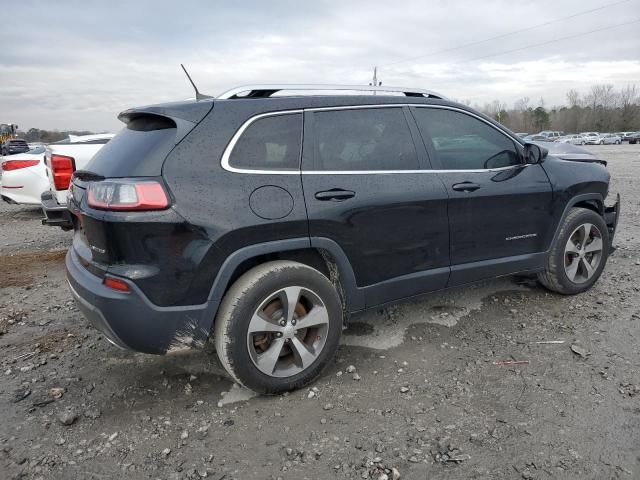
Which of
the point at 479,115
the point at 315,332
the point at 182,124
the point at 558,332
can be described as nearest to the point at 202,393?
the point at 315,332

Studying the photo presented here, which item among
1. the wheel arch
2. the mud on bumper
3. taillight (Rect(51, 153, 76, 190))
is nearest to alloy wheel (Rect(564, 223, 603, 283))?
the wheel arch

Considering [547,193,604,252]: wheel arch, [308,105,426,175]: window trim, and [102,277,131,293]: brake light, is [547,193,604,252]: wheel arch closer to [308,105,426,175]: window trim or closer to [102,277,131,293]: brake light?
[308,105,426,175]: window trim

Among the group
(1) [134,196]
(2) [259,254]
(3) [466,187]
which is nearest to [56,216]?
(1) [134,196]

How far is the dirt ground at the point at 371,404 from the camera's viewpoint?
7.48ft

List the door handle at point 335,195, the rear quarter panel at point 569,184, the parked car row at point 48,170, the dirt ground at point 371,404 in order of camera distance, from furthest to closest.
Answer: the parked car row at point 48,170 → the rear quarter panel at point 569,184 → the door handle at point 335,195 → the dirt ground at point 371,404

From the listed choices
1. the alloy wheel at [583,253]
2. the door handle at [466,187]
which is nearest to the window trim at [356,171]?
the door handle at [466,187]

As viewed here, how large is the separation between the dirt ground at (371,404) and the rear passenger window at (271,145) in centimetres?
140

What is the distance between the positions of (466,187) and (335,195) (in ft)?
3.64

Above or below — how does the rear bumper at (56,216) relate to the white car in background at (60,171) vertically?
below

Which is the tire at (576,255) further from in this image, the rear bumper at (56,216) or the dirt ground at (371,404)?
the rear bumper at (56,216)

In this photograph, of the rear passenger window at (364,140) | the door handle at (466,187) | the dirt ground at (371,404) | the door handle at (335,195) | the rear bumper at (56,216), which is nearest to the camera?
the dirt ground at (371,404)

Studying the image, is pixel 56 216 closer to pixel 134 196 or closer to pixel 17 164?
pixel 134 196

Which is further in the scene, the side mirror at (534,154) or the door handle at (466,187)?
the side mirror at (534,154)

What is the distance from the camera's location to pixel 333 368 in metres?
3.16
